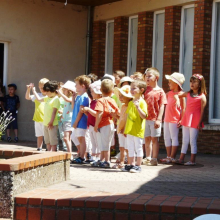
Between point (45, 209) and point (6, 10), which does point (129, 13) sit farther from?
point (45, 209)

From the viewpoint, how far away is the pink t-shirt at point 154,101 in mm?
10398

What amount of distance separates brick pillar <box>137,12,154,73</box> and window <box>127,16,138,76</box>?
2.13ft

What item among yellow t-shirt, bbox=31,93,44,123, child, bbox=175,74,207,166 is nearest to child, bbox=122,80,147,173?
child, bbox=175,74,207,166

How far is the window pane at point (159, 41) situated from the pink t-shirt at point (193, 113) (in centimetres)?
470

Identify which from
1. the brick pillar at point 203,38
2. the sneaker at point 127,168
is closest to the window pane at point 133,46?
the brick pillar at point 203,38

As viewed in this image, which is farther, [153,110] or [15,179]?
[153,110]

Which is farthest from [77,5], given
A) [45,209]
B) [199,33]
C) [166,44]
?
[45,209]

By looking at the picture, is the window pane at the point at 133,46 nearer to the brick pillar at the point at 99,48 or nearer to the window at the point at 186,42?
the brick pillar at the point at 99,48

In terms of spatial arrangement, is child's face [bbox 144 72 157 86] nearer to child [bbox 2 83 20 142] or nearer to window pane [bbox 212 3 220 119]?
window pane [bbox 212 3 220 119]

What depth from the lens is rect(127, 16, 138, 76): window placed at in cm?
1634

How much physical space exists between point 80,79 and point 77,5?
7534 mm

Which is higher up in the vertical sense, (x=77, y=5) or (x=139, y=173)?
(x=77, y=5)

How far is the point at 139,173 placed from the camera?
905cm

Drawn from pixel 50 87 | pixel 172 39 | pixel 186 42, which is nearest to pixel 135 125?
pixel 50 87
